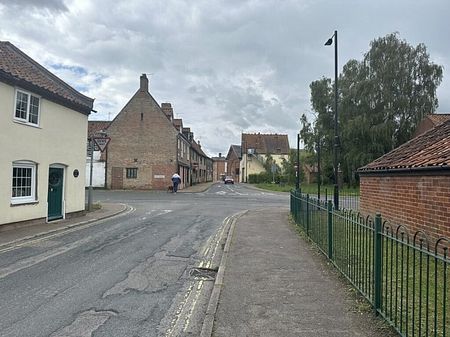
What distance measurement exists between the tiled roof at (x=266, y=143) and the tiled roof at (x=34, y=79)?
244ft

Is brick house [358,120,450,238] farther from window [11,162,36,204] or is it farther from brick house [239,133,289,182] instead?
brick house [239,133,289,182]

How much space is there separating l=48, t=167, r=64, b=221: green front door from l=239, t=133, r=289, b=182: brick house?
7152 cm

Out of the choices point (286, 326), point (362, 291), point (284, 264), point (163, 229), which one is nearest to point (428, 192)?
point (284, 264)

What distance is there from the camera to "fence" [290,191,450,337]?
3869 mm

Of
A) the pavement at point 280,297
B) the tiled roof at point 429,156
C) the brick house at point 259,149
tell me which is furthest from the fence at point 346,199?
the brick house at point 259,149

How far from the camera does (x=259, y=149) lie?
91.2 metres

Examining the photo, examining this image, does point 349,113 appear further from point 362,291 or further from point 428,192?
point 362,291

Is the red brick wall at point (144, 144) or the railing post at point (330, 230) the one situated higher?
the red brick wall at point (144, 144)

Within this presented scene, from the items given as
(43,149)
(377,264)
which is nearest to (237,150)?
(43,149)

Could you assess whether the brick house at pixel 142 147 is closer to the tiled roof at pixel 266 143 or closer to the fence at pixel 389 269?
the fence at pixel 389 269

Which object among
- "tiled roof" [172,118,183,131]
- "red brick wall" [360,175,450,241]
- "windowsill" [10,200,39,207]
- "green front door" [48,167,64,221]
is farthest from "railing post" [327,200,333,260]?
"tiled roof" [172,118,183,131]

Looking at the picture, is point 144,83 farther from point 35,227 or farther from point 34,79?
point 35,227

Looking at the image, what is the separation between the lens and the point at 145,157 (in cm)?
4034

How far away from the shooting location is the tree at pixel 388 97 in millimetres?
37469
